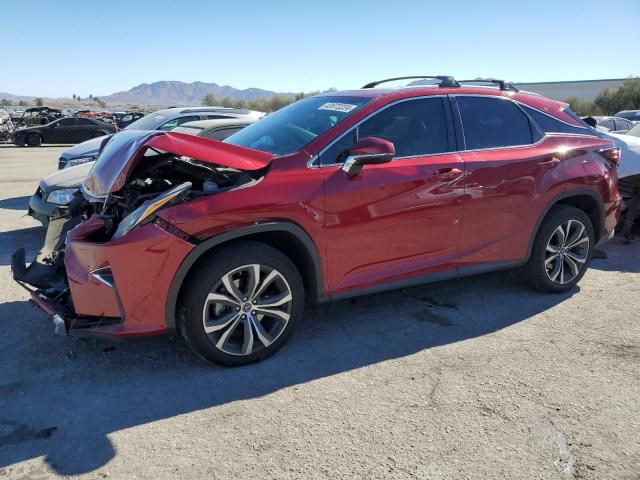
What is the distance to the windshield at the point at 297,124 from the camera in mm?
3836

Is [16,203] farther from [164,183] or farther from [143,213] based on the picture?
[143,213]

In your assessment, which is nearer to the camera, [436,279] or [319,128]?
[319,128]

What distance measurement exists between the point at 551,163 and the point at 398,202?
5.69 ft

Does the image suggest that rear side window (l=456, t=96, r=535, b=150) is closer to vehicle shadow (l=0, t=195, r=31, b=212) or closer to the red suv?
the red suv

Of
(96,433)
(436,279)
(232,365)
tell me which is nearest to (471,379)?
(436,279)

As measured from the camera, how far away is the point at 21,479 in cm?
248

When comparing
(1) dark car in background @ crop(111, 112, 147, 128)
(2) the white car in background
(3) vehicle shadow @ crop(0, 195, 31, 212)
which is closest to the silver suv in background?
(3) vehicle shadow @ crop(0, 195, 31, 212)

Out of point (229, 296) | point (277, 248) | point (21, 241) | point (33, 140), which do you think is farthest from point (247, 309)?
point (33, 140)

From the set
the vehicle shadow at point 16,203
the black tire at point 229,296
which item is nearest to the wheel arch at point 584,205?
the black tire at point 229,296

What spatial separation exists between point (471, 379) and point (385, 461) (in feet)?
3.46

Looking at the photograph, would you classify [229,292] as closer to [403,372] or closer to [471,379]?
[403,372]

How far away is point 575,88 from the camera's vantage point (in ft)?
205

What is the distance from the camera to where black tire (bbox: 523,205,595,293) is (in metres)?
4.70

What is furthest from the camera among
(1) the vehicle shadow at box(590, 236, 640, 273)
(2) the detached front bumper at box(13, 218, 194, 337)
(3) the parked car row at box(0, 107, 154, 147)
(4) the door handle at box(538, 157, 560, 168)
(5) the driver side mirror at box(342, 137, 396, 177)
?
(3) the parked car row at box(0, 107, 154, 147)
